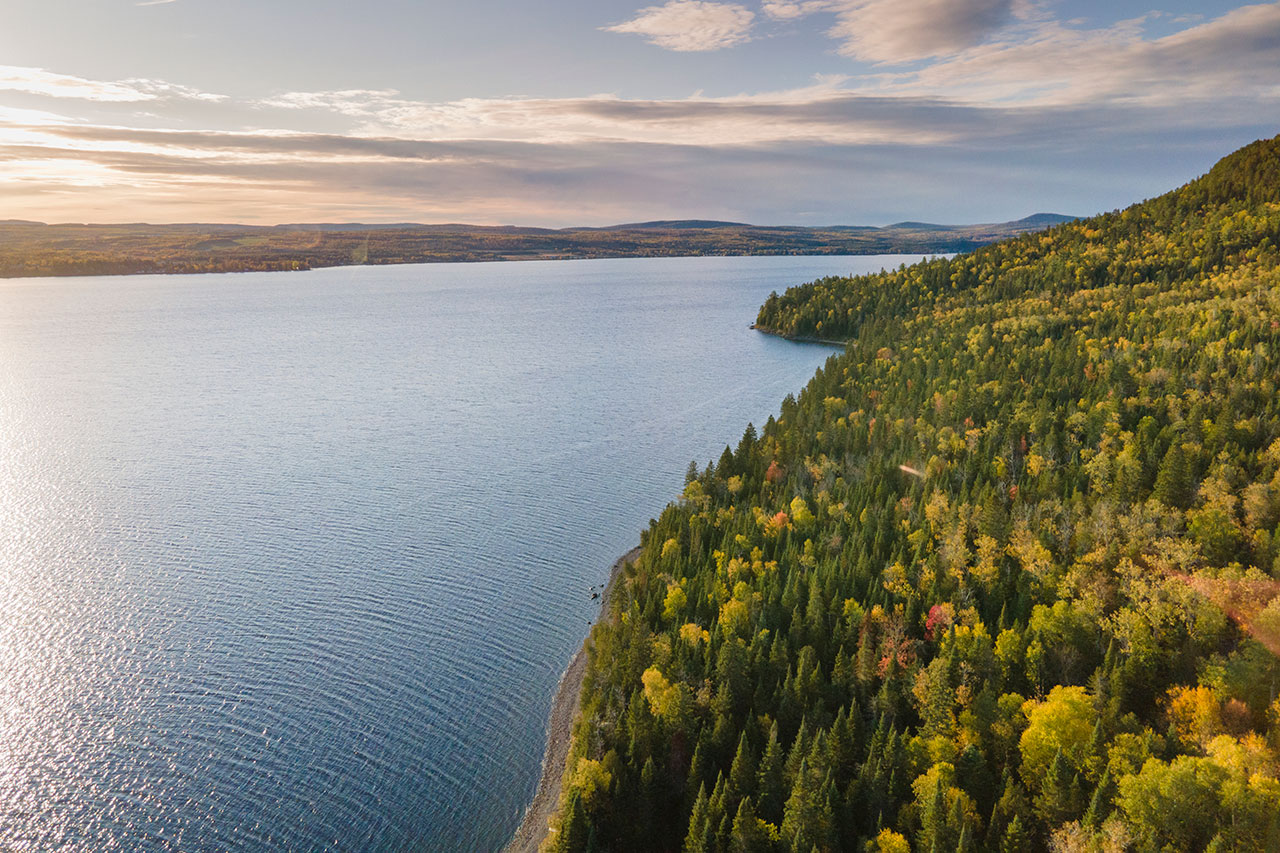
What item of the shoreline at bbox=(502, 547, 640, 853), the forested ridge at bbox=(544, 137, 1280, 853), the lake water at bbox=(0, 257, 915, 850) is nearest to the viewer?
the forested ridge at bbox=(544, 137, 1280, 853)

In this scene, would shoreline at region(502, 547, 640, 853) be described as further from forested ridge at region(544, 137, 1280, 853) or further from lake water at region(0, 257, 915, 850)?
forested ridge at region(544, 137, 1280, 853)

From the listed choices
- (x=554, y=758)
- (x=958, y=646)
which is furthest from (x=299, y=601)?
(x=958, y=646)

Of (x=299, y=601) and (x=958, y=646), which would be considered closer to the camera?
(x=958, y=646)

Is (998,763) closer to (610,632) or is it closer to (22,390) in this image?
(610,632)

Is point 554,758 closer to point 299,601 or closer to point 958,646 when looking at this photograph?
point 958,646

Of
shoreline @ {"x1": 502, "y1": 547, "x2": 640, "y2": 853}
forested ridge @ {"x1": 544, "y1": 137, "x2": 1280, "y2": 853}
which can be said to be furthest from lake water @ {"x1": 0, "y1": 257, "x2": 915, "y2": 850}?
forested ridge @ {"x1": 544, "y1": 137, "x2": 1280, "y2": 853}

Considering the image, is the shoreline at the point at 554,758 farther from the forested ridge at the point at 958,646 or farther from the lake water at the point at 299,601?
the forested ridge at the point at 958,646

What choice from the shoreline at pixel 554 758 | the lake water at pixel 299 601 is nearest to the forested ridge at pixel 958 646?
the shoreline at pixel 554 758

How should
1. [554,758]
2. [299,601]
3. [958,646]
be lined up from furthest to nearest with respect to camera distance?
[299,601], [958,646], [554,758]
